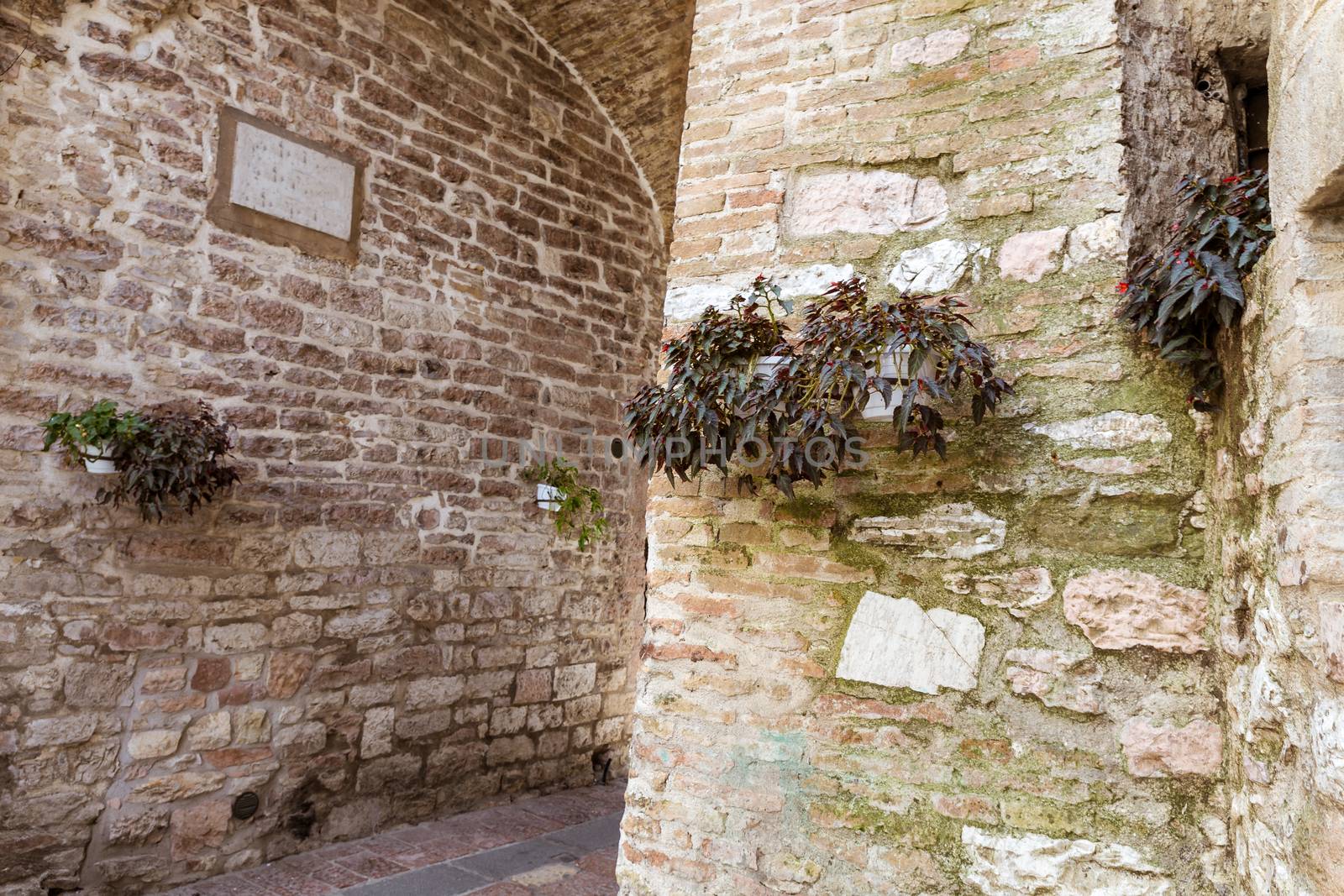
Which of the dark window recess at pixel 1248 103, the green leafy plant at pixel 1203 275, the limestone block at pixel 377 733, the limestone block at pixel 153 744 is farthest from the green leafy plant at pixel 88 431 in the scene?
the dark window recess at pixel 1248 103

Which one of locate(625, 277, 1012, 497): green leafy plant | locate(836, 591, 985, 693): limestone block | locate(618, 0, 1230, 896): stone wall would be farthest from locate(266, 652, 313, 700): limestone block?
locate(836, 591, 985, 693): limestone block

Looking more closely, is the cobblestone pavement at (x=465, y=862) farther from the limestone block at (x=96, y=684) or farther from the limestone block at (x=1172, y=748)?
the limestone block at (x=1172, y=748)

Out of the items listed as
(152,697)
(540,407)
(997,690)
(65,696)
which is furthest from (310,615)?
(997,690)

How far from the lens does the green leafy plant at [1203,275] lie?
1.80 metres

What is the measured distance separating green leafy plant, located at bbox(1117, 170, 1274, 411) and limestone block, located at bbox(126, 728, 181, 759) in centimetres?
364

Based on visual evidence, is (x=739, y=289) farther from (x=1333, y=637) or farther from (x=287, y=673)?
(x=287, y=673)

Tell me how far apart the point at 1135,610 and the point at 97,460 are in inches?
130

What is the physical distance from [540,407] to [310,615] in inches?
65.7

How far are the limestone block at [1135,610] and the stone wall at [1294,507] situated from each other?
0.09 metres

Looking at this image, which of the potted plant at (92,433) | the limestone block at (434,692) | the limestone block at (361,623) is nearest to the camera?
the potted plant at (92,433)

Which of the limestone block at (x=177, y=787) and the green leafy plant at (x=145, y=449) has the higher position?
the green leafy plant at (x=145, y=449)

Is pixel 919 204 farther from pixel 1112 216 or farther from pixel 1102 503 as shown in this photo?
pixel 1102 503

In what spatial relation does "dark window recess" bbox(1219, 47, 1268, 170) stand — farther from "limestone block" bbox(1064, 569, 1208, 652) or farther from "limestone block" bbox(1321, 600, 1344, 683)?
"limestone block" bbox(1321, 600, 1344, 683)

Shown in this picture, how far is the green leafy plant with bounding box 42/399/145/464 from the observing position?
3271 mm
